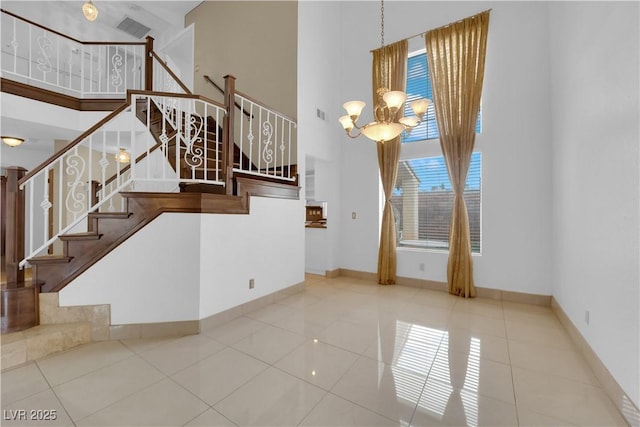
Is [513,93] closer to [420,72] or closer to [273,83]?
[420,72]

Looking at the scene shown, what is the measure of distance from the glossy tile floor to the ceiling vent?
22.3 ft

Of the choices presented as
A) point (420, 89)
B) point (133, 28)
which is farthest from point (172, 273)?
point (133, 28)

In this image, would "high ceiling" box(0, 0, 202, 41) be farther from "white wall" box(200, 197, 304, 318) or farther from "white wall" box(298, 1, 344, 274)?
"white wall" box(200, 197, 304, 318)

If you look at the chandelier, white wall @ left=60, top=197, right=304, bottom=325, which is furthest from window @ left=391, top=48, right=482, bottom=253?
white wall @ left=60, top=197, right=304, bottom=325

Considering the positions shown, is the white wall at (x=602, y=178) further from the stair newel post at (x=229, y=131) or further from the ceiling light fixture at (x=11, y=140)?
the ceiling light fixture at (x=11, y=140)

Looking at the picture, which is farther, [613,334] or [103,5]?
[103,5]

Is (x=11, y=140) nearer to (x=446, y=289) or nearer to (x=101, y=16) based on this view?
(x=101, y=16)

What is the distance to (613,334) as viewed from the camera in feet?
5.93

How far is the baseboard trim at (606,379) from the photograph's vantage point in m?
1.56

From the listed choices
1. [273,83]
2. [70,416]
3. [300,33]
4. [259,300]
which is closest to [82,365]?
[70,416]

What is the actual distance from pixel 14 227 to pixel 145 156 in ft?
6.51

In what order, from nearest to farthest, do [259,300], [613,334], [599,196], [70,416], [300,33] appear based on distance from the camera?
[70,416] < [613,334] < [599,196] < [259,300] < [300,33]

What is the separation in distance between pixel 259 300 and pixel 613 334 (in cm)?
324

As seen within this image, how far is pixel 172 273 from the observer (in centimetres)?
266
